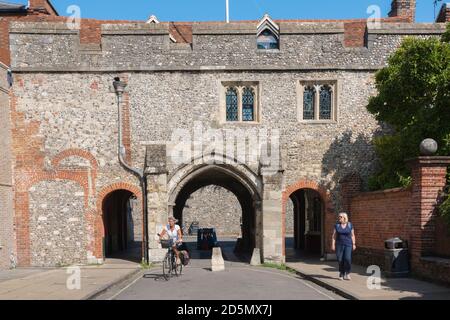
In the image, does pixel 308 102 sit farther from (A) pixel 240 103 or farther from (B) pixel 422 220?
(B) pixel 422 220

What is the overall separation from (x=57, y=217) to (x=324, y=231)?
378 inches

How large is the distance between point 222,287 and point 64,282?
13.2 feet

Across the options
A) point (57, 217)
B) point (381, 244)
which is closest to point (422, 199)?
point (381, 244)

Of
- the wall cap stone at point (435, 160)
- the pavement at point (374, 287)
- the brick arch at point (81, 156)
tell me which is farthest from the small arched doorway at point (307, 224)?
the brick arch at point (81, 156)

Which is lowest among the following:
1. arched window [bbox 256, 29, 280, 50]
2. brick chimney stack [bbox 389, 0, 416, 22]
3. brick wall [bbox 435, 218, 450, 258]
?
brick wall [bbox 435, 218, 450, 258]

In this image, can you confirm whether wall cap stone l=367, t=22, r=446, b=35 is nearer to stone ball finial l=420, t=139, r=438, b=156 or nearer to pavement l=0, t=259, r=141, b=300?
stone ball finial l=420, t=139, r=438, b=156

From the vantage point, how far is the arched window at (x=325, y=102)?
1666cm

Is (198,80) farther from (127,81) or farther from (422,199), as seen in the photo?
(422,199)

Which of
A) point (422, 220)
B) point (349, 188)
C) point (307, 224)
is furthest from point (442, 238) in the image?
point (307, 224)

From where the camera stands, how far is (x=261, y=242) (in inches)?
634

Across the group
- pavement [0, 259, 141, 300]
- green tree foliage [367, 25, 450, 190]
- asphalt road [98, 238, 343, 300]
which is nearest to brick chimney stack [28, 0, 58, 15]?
pavement [0, 259, 141, 300]

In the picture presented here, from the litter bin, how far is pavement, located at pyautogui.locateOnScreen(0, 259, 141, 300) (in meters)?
6.94

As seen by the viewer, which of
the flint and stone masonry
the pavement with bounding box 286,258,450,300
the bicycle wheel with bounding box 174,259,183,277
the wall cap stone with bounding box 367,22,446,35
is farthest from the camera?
the wall cap stone with bounding box 367,22,446,35

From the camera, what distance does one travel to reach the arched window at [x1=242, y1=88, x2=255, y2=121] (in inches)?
656
